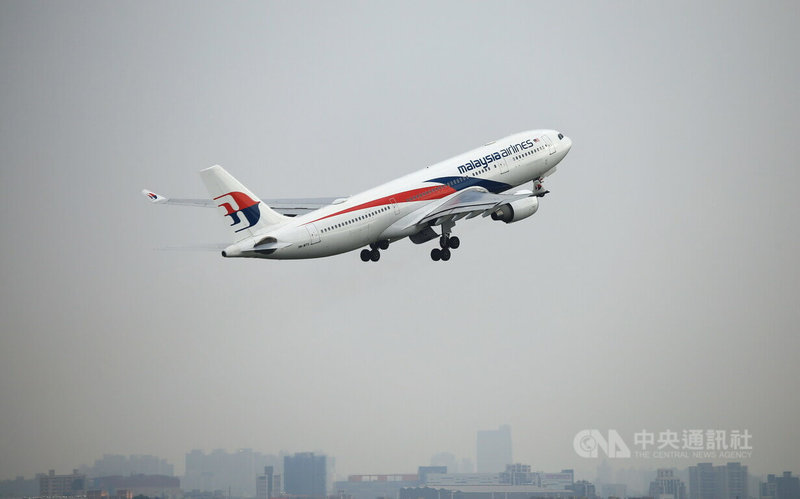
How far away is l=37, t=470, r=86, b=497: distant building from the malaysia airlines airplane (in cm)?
3244

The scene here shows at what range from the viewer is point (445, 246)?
255 ft

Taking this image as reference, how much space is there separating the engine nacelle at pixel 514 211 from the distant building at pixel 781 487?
45.4 meters

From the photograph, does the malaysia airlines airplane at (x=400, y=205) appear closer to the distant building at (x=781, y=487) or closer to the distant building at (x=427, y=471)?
the distant building at (x=427, y=471)

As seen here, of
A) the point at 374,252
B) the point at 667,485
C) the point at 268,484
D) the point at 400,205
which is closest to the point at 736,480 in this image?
the point at 667,485

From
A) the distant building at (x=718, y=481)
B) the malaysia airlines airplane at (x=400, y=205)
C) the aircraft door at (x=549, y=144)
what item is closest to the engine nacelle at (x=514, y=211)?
the malaysia airlines airplane at (x=400, y=205)

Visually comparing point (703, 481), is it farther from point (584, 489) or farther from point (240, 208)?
point (240, 208)

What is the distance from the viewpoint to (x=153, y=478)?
102 meters

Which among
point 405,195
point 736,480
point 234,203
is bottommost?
point 736,480

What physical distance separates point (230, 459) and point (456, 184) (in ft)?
136

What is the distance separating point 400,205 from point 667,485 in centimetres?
4626

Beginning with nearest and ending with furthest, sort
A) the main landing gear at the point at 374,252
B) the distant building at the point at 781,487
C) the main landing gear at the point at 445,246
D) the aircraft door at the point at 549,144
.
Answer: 1. the main landing gear at the point at 374,252
2. the main landing gear at the point at 445,246
3. the aircraft door at the point at 549,144
4. the distant building at the point at 781,487

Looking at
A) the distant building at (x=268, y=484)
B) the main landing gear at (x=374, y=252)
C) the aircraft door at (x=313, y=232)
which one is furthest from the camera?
the distant building at (x=268, y=484)

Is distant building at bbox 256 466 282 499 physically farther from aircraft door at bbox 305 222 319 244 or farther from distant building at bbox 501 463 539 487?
aircraft door at bbox 305 222 319 244

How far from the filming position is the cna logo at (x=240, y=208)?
68.4 m
